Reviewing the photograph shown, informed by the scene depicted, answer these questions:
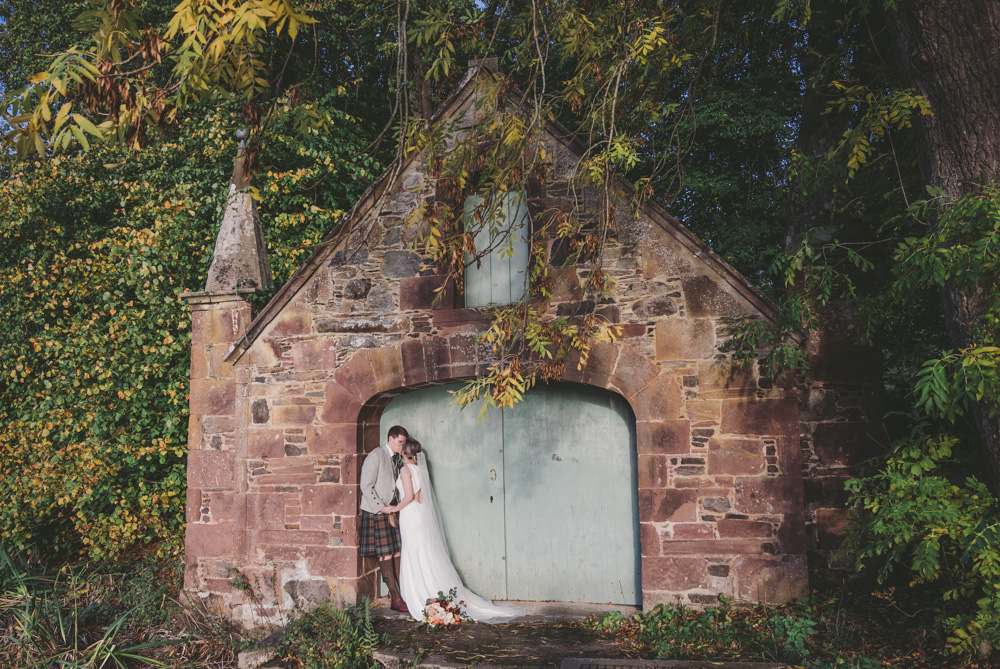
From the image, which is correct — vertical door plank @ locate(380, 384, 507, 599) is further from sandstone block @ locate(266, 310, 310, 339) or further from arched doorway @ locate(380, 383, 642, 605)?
sandstone block @ locate(266, 310, 310, 339)

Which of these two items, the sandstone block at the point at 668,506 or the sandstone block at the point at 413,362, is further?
the sandstone block at the point at 413,362

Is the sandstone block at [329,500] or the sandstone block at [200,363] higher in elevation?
the sandstone block at [200,363]

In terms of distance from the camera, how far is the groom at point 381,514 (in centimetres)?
670

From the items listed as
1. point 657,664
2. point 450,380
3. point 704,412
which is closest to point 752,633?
point 657,664

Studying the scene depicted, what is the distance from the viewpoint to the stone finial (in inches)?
292

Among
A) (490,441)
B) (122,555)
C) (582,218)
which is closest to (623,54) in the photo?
(582,218)

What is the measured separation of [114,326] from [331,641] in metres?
5.20

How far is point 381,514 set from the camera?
268 inches

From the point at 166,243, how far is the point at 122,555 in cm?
414

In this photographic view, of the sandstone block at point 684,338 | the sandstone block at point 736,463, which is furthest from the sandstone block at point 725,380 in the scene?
the sandstone block at point 736,463

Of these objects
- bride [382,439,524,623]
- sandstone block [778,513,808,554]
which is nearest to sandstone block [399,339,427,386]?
bride [382,439,524,623]

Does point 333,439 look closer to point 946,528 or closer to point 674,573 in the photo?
point 674,573

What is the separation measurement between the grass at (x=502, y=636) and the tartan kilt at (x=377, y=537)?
547 millimetres

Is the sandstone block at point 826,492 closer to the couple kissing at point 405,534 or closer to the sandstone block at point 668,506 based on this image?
the sandstone block at point 668,506
